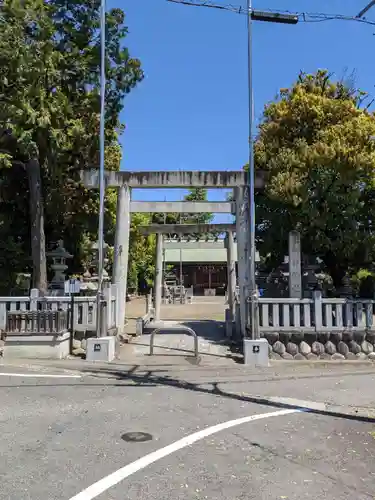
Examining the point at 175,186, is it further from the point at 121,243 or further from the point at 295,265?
the point at 295,265

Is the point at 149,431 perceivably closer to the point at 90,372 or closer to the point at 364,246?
the point at 90,372

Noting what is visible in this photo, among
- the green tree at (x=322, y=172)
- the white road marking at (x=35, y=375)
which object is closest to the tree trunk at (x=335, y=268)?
the green tree at (x=322, y=172)

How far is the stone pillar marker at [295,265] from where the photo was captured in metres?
13.1

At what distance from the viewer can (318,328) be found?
12180mm

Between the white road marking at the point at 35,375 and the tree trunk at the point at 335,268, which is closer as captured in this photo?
the white road marking at the point at 35,375

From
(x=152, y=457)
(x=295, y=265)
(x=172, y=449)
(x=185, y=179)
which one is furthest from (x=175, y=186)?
(x=152, y=457)

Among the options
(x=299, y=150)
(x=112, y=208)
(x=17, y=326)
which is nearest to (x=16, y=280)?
(x=112, y=208)

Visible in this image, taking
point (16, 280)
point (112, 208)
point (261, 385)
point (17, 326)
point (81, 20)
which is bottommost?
point (261, 385)

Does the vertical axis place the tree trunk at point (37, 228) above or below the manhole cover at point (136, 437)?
above

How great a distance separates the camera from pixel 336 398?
25.9ft

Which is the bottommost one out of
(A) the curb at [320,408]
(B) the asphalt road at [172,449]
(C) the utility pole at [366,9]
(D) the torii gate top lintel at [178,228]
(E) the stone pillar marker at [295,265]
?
(A) the curb at [320,408]

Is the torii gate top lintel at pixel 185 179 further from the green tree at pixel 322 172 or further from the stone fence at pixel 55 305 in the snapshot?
the stone fence at pixel 55 305

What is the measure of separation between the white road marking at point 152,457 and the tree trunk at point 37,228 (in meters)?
10.1

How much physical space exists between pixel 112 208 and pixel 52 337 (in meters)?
8.74
